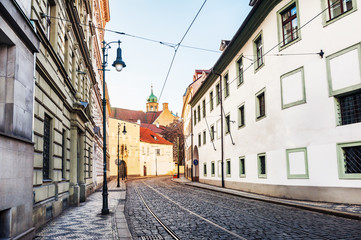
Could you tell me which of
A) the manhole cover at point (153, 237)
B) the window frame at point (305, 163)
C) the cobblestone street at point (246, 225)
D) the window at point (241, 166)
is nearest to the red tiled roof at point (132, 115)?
the window at point (241, 166)

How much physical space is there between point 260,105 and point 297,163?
5096mm

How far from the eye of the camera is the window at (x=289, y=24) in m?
15.5

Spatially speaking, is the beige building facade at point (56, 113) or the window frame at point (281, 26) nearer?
the beige building facade at point (56, 113)

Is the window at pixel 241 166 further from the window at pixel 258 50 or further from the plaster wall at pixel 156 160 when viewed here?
the plaster wall at pixel 156 160

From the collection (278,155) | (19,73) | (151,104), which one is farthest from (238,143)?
(151,104)

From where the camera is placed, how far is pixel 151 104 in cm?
13262

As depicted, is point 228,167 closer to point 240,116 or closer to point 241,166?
point 241,166

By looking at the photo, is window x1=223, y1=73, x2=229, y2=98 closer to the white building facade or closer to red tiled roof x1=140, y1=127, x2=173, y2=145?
the white building facade

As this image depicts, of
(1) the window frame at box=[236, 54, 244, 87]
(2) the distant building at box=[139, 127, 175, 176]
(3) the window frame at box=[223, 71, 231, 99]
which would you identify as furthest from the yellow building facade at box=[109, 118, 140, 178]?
(1) the window frame at box=[236, 54, 244, 87]

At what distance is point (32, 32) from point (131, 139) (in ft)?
196

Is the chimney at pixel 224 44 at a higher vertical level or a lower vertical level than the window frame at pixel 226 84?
higher

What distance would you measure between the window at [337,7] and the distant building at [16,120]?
11314 millimetres

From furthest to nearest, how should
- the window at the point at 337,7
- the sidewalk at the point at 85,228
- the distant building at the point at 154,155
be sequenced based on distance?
the distant building at the point at 154,155, the window at the point at 337,7, the sidewalk at the point at 85,228

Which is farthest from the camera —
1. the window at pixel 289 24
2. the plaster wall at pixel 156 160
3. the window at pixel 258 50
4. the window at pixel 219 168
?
the plaster wall at pixel 156 160
